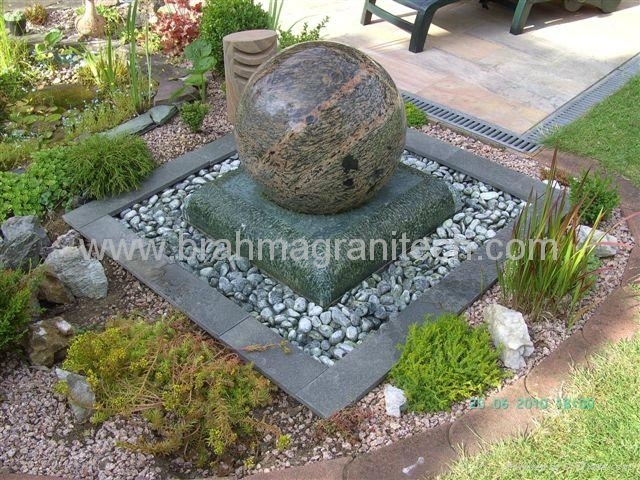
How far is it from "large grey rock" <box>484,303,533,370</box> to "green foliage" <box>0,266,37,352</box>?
2381mm

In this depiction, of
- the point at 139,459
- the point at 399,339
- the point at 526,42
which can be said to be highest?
the point at 526,42

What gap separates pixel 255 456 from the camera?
287 centimetres

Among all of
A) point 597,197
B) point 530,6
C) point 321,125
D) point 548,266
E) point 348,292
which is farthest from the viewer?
point 530,6

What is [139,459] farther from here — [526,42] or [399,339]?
[526,42]

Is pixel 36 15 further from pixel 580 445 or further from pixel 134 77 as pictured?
pixel 580 445

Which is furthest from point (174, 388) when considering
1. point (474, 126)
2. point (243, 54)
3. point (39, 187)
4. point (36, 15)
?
point (36, 15)

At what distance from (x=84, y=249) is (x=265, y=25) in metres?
2.85

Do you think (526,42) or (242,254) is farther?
(526,42)

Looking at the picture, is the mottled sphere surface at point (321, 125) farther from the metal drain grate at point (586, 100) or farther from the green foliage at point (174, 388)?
the metal drain grate at point (586, 100)

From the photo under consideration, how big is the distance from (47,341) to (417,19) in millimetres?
4830

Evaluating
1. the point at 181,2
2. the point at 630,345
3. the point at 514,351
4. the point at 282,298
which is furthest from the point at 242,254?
the point at 181,2

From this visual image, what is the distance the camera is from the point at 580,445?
2785mm

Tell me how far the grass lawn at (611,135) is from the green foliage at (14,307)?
3611 millimetres

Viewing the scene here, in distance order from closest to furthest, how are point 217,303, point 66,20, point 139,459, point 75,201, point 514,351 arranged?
point 139,459
point 514,351
point 217,303
point 75,201
point 66,20
